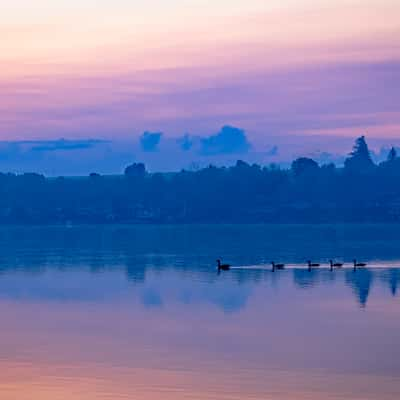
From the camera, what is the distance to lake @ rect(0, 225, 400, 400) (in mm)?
35656

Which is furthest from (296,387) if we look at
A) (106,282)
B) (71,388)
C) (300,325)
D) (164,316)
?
(106,282)

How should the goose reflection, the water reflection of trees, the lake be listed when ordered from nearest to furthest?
the lake, the goose reflection, the water reflection of trees

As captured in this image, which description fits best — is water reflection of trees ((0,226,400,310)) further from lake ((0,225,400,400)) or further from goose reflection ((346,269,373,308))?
lake ((0,225,400,400))

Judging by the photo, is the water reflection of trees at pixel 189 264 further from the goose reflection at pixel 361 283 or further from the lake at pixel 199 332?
the lake at pixel 199 332

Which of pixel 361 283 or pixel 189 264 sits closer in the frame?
pixel 361 283

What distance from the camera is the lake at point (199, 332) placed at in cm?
3566

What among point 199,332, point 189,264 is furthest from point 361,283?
point 199,332

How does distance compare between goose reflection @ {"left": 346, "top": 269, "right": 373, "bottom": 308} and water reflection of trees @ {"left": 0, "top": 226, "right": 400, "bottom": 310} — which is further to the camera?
water reflection of trees @ {"left": 0, "top": 226, "right": 400, "bottom": 310}

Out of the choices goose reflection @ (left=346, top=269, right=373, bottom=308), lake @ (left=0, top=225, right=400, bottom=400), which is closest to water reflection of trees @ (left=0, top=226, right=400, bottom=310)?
goose reflection @ (left=346, top=269, right=373, bottom=308)

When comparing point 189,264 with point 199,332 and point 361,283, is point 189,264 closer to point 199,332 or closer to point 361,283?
point 361,283

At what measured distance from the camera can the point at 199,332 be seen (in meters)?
47.9

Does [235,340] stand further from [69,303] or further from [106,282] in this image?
[106,282]

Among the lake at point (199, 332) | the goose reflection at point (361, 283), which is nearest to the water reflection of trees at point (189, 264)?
the goose reflection at point (361, 283)

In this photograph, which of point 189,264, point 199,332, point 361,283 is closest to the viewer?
point 199,332
